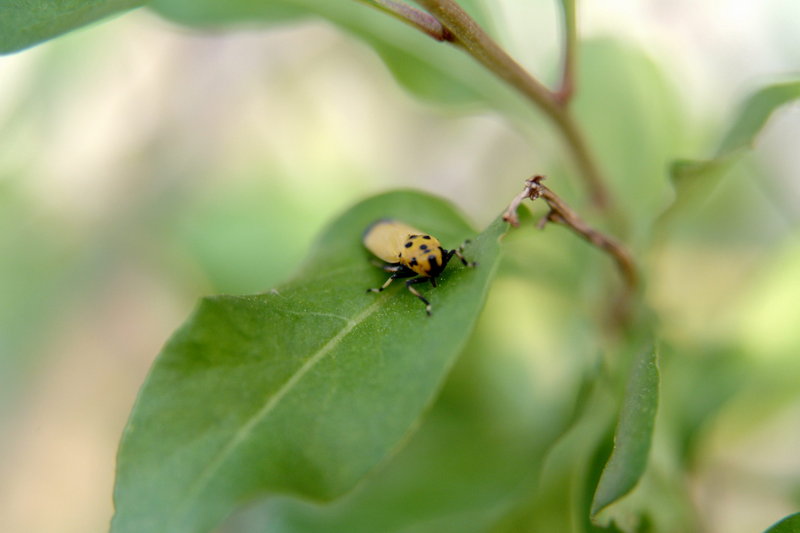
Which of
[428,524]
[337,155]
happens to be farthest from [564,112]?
[337,155]

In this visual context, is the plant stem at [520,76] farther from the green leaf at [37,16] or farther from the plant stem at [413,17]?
the green leaf at [37,16]

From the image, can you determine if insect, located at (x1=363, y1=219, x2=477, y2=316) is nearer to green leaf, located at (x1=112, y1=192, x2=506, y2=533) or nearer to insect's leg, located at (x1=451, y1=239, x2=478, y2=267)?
insect's leg, located at (x1=451, y1=239, x2=478, y2=267)

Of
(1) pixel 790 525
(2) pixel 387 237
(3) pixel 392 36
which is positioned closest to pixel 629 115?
(3) pixel 392 36

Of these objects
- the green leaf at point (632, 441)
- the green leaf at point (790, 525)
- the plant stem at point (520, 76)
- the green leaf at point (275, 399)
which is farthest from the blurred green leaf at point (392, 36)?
the green leaf at point (790, 525)

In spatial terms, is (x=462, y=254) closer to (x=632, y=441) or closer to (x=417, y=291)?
(x=417, y=291)

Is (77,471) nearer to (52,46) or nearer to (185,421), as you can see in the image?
(52,46)

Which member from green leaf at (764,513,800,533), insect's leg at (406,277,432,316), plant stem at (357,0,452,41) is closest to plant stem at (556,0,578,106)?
plant stem at (357,0,452,41)
